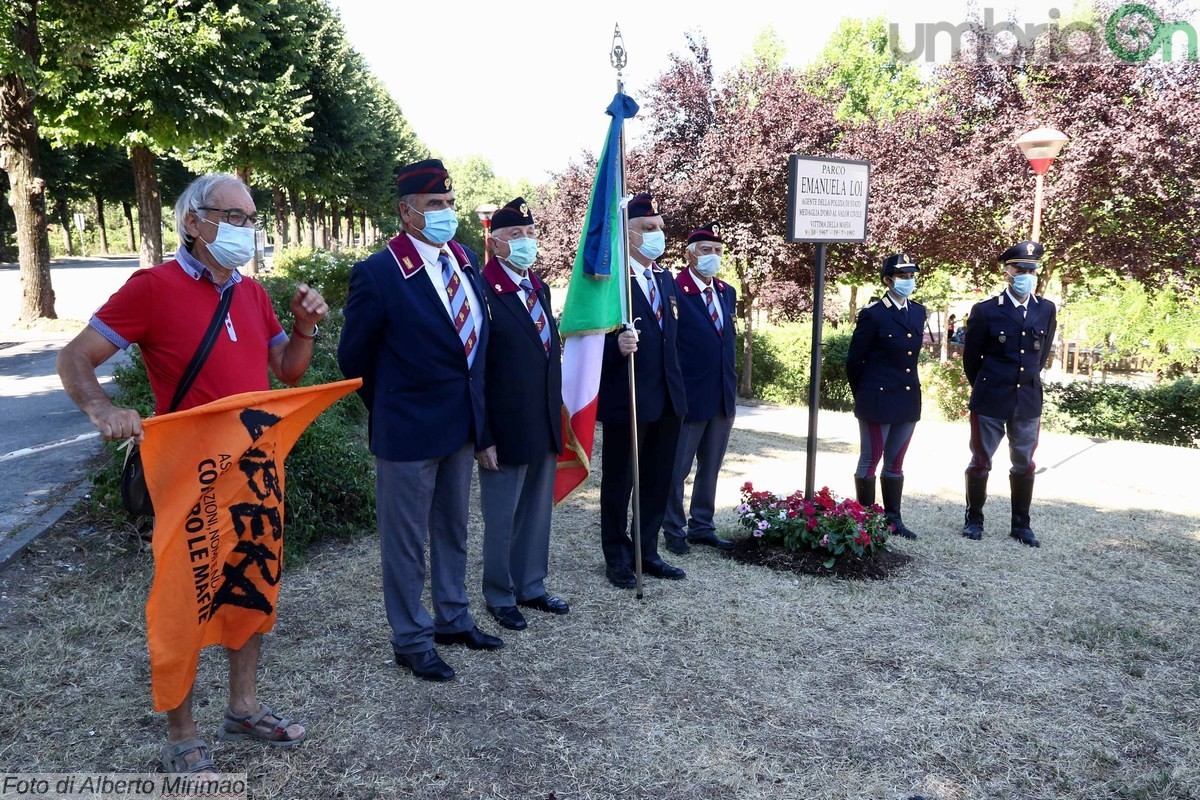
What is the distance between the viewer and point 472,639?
423 cm

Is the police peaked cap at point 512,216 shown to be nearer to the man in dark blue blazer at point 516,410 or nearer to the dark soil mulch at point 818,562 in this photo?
the man in dark blue blazer at point 516,410

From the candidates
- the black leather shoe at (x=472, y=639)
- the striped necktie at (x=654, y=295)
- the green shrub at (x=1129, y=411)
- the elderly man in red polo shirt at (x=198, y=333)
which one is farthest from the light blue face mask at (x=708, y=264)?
the green shrub at (x=1129, y=411)

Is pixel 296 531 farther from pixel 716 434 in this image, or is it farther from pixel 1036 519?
pixel 1036 519

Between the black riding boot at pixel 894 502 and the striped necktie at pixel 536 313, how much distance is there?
130 inches

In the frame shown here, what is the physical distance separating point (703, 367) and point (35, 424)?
22.3 feet

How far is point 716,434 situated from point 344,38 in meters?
33.2

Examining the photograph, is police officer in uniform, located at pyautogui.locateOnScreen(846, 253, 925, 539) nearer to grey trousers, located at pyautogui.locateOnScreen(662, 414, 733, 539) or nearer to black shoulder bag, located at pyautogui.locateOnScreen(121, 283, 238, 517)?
grey trousers, located at pyautogui.locateOnScreen(662, 414, 733, 539)

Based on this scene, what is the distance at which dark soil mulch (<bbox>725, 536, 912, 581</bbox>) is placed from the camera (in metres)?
5.46

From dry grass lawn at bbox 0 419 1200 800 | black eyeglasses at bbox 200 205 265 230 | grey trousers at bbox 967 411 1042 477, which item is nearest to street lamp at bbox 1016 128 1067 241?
grey trousers at bbox 967 411 1042 477

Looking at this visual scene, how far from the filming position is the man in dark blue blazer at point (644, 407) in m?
5.16

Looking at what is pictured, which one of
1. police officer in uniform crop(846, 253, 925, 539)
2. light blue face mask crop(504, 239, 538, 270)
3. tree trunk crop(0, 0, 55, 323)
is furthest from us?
tree trunk crop(0, 0, 55, 323)

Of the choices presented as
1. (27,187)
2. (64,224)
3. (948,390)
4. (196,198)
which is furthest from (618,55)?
(64,224)

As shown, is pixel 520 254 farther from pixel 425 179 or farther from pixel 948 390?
pixel 948 390

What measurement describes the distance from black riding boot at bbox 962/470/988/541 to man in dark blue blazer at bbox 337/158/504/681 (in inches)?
170
